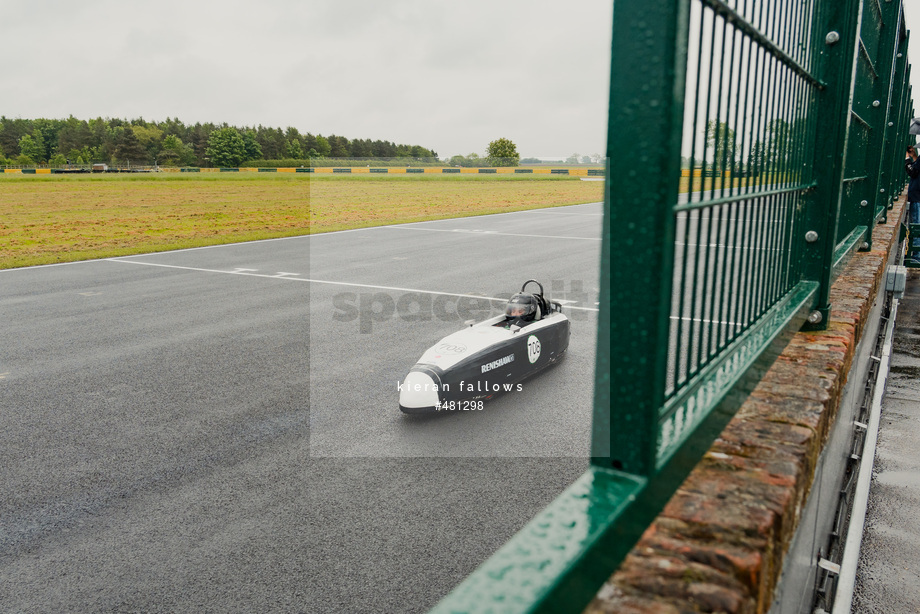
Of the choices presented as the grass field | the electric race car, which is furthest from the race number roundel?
the grass field

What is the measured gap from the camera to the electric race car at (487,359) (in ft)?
20.0

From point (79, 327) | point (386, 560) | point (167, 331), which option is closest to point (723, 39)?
point (386, 560)

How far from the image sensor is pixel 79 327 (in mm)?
9609

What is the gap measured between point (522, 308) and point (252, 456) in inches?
124

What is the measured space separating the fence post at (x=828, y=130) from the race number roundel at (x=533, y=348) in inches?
143

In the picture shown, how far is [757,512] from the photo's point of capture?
1756 millimetres

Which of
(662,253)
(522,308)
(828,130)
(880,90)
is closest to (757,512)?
(662,253)

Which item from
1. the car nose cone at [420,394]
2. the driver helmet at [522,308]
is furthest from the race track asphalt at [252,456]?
the driver helmet at [522,308]

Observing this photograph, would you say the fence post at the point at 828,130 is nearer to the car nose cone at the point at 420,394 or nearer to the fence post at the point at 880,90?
the fence post at the point at 880,90

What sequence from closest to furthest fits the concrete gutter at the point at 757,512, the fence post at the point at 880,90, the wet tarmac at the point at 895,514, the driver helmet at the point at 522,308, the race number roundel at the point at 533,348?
the concrete gutter at the point at 757,512
the wet tarmac at the point at 895,514
the fence post at the point at 880,90
the race number roundel at the point at 533,348
the driver helmet at the point at 522,308

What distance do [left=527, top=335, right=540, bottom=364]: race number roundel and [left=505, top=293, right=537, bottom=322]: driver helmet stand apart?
0.31 meters

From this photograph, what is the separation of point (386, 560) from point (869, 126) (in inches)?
200

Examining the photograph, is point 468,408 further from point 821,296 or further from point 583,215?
point 583,215

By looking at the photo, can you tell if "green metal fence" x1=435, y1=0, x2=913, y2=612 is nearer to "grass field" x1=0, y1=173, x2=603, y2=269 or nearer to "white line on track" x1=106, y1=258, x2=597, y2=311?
"white line on track" x1=106, y1=258, x2=597, y2=311
